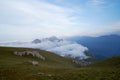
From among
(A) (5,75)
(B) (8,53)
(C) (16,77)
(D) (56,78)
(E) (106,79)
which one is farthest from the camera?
(B) (8,53)

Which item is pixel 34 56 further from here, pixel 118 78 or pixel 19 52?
pixel 118 78

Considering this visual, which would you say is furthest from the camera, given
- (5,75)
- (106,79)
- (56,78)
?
(5,75)

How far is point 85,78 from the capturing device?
3762 centimetres

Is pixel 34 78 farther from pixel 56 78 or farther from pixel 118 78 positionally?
pixel 118 78

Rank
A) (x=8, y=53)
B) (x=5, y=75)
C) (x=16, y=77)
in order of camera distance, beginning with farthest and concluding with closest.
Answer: (x=8, y=53) < (x=5, y=75) < (x=16, y=77)

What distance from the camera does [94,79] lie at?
36.5 meters

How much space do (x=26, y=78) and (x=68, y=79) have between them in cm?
887

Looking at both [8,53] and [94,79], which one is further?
[8,53]

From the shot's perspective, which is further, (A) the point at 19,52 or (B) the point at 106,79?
(A) the point at 19,52

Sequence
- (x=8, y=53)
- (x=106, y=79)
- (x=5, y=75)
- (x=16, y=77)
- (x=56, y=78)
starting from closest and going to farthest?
(x=106, y=79), (x=56, y=78), (x=16, y=77), (x=5, y=75), (x=8, y=53)

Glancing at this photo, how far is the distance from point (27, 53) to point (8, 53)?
11.0 m

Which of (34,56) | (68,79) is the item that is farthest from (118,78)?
(34,56)

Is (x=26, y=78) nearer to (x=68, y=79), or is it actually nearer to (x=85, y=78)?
(x=68, y=79)

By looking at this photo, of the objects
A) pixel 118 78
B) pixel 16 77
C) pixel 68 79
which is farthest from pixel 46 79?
pixel 118 78
